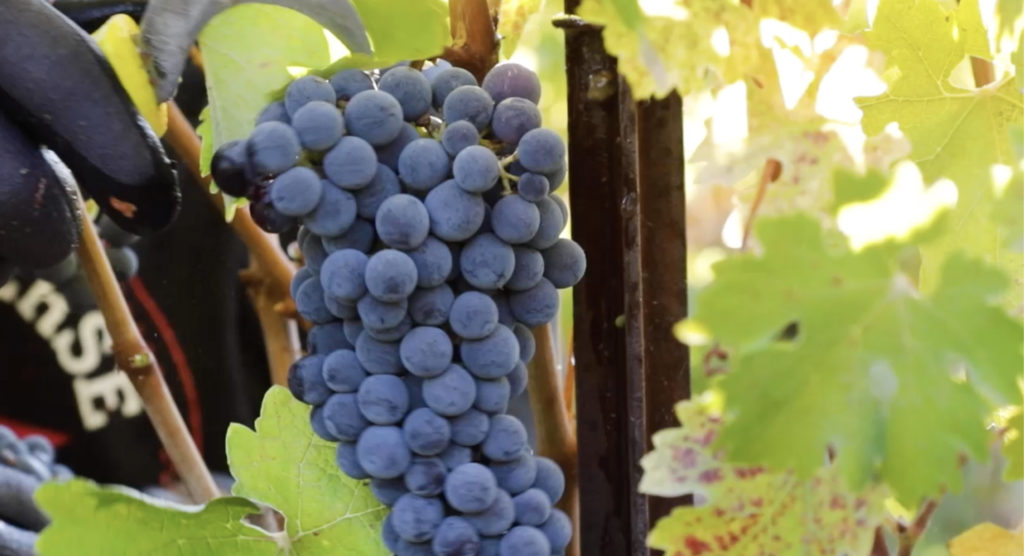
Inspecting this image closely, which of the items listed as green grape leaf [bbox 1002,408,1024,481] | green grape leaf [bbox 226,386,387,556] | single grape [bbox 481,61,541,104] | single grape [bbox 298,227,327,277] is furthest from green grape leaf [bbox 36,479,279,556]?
green grape leaf [bbox 1002,408,1024,481]

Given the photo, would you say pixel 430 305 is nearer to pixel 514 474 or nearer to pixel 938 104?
pixel 514 474

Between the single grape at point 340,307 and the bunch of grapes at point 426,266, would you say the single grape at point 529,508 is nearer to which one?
the bunch of grapes at point 426,266

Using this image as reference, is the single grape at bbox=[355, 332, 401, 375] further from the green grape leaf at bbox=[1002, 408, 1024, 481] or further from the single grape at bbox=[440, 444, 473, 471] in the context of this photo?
the green grape leaf at bbox=[1002, 408, 1024, 481]

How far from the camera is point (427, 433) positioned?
386mm

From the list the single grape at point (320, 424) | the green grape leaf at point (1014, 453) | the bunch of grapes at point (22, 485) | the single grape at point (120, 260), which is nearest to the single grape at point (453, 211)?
the single grape at point (320, 424)

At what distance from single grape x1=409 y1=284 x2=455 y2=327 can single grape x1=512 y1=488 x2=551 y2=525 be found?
0.28ft

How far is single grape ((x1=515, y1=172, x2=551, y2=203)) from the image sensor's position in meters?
0.38

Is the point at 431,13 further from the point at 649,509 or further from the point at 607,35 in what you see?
the point at 649,509

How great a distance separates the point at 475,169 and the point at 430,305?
2.4 inches

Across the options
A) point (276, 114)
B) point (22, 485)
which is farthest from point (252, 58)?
point (22, 485)

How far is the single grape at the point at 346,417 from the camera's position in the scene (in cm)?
40

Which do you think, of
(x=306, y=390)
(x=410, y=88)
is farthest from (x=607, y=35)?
(x=306, y=390)

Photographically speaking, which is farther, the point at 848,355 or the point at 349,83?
the point at 349,83

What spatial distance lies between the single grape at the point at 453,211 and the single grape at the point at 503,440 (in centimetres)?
8
